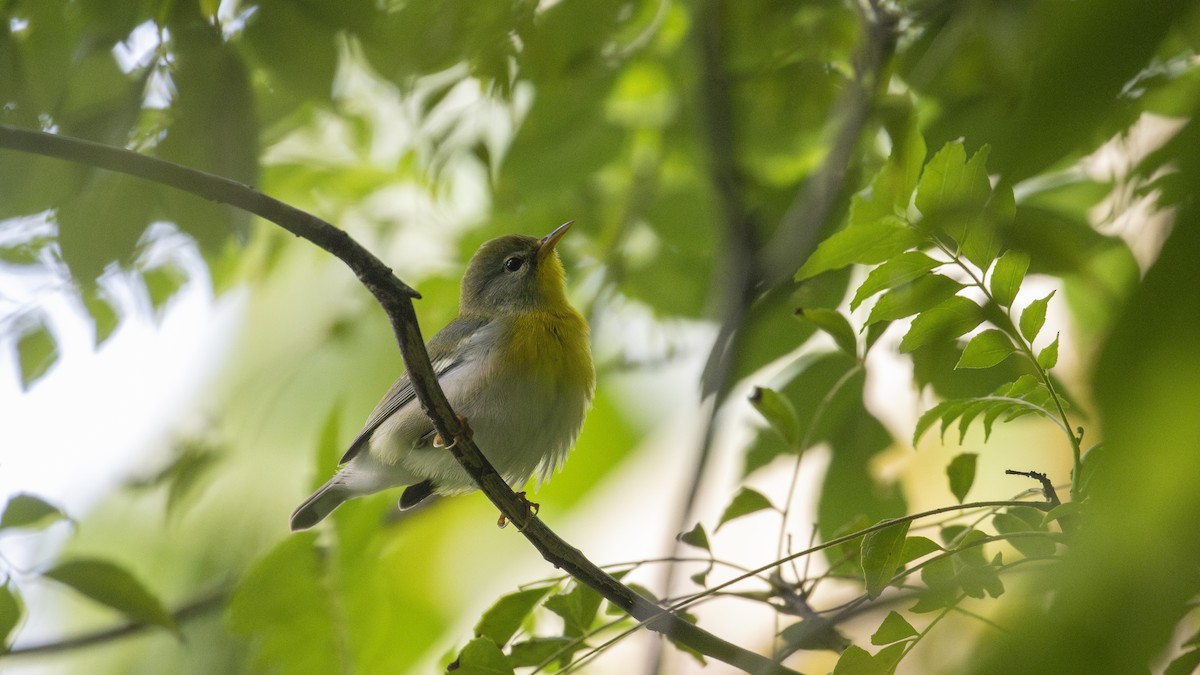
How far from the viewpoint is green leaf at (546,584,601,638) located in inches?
88.2

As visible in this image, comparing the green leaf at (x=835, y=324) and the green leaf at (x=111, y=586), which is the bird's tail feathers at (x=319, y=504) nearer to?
the green leaf at (x=111, y=586)

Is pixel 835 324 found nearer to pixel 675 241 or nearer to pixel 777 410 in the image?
pixel 777 410

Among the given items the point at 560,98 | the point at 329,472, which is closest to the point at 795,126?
the point at 560,98

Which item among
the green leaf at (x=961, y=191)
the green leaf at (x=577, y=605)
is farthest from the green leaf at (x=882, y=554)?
the green leaf at (x=577, y=605)

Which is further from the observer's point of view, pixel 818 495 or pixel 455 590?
pixel 455 590

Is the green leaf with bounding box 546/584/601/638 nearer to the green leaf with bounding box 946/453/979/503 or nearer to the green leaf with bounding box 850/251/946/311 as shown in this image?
the green leaf with bounding box 946/453/979/503

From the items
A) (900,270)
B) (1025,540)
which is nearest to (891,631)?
(1025,540)

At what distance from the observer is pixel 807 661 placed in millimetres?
3531

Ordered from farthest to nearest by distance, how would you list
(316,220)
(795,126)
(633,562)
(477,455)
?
(795,126) < (477,455) < (633,562) < (316,220)

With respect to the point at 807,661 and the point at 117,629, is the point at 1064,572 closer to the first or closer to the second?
the point at 807,661

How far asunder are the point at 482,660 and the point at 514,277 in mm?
2816

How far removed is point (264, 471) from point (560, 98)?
10.5 feet

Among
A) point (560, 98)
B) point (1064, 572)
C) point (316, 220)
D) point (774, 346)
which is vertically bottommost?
point (1064, 572)

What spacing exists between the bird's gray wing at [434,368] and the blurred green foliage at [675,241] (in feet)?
0.82
